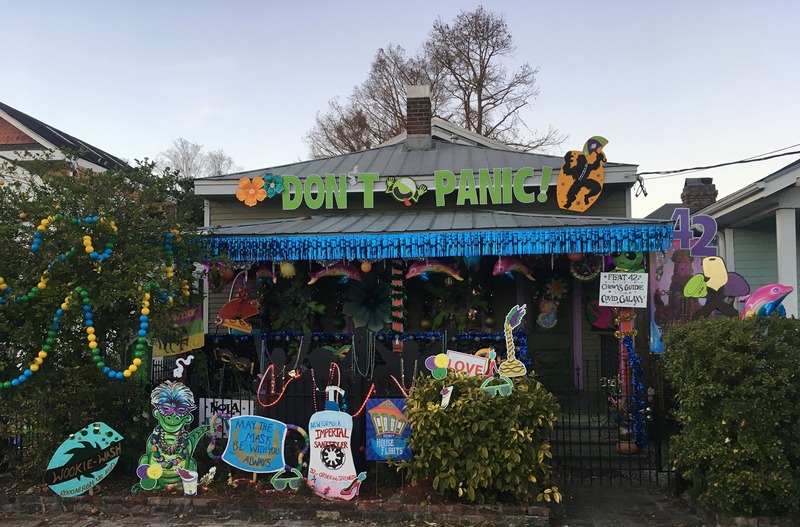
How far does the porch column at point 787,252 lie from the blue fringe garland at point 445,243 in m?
2.97

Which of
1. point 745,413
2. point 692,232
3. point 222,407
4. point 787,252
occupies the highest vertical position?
point 692,232

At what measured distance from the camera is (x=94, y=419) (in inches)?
245

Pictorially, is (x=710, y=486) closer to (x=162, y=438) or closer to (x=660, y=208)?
(x=162, y=438)

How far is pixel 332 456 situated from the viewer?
5.84 meters

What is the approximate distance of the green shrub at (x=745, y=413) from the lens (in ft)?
16.6

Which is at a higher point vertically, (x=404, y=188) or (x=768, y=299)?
(x=404, y=188)

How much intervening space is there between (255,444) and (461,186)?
5.74 m

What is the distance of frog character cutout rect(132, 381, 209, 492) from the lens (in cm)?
600

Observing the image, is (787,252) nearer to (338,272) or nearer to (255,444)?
(338,272)

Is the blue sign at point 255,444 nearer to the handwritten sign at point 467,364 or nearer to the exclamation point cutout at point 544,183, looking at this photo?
the handwritten sign at point 467,364

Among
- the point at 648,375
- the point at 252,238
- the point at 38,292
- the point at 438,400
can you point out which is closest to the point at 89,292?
the point at 38,292

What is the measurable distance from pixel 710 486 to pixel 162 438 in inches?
214

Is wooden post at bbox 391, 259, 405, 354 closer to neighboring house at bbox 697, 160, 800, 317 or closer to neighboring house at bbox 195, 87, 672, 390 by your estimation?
neighboring house at bbox 195, 87, 672, 390

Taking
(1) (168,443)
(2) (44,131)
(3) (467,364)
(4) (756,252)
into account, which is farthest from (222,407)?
(2) (44,131)
